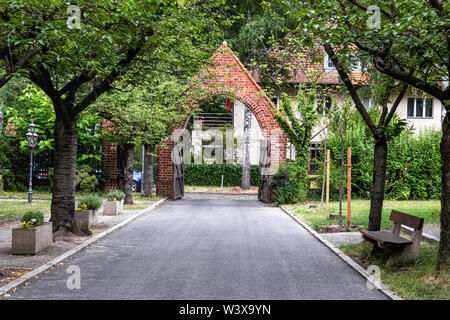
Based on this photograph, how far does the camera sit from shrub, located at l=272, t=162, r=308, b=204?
21562 millimetres

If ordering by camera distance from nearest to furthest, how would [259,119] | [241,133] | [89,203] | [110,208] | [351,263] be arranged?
[351,263] → [89,203] → [110,208] → [259,119] → [241,133]

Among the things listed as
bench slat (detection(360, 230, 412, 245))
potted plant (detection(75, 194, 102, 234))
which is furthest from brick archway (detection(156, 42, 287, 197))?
bench slat (detection(360, 230, 412, 245))

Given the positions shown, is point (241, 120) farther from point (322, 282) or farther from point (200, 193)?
point (322, 282)

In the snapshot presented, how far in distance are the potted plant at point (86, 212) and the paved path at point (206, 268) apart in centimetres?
69

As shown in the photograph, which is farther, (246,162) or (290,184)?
(246,162)

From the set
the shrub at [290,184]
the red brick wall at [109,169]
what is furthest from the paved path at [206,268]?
the red brick wall at [109,169]

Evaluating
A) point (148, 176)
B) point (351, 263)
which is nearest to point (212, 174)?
point (148, 176)

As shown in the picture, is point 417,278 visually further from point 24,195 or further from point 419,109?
point 419,109

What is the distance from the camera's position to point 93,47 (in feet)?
29.8

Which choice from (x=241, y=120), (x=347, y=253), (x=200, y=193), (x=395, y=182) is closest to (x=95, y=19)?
(x=347, y=253)

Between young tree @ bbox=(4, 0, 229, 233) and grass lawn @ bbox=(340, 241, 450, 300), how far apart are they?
5726 mm

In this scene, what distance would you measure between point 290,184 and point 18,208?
11.3m

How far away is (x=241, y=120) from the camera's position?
37219 millimetres
